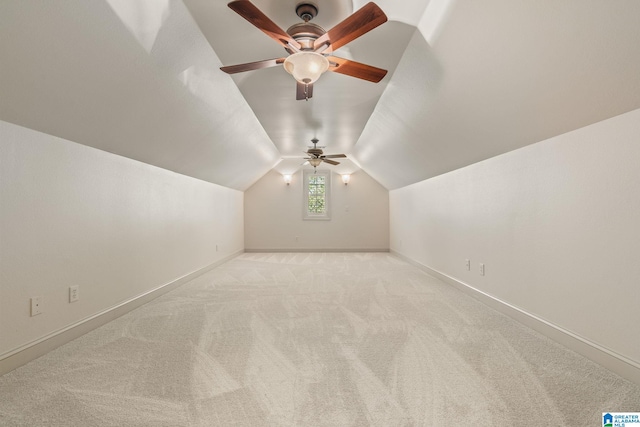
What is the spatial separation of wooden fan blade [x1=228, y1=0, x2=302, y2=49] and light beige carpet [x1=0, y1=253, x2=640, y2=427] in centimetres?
208

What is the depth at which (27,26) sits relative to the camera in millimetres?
1533

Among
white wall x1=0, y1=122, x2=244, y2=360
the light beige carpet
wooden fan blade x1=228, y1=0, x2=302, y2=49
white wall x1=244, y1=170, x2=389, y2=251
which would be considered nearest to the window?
white wall x1=244, y1=170, x2=389, y2=251

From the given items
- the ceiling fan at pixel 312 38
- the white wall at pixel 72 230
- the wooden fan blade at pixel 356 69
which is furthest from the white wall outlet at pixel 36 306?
the wooden fan blade at pixel 356 69

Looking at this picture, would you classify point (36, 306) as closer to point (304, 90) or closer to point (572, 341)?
point (304, 90)

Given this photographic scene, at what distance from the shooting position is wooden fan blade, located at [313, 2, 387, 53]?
1.56 metres

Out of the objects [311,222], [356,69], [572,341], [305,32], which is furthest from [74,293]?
[311,222]

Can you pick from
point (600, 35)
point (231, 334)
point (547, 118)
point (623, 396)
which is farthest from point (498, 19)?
point (231, 334)

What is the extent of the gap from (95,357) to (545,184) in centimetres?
372

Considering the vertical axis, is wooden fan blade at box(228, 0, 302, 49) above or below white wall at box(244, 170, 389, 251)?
above

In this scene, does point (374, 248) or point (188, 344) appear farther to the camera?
point (374, 248)

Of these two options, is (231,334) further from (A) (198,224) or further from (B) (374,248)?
(B) (374,248)

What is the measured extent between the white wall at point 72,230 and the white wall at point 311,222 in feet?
12.6

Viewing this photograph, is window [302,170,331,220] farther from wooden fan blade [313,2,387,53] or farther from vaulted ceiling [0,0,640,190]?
wooden fan blade [313,2,387,53]

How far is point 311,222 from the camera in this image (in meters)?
8.12
